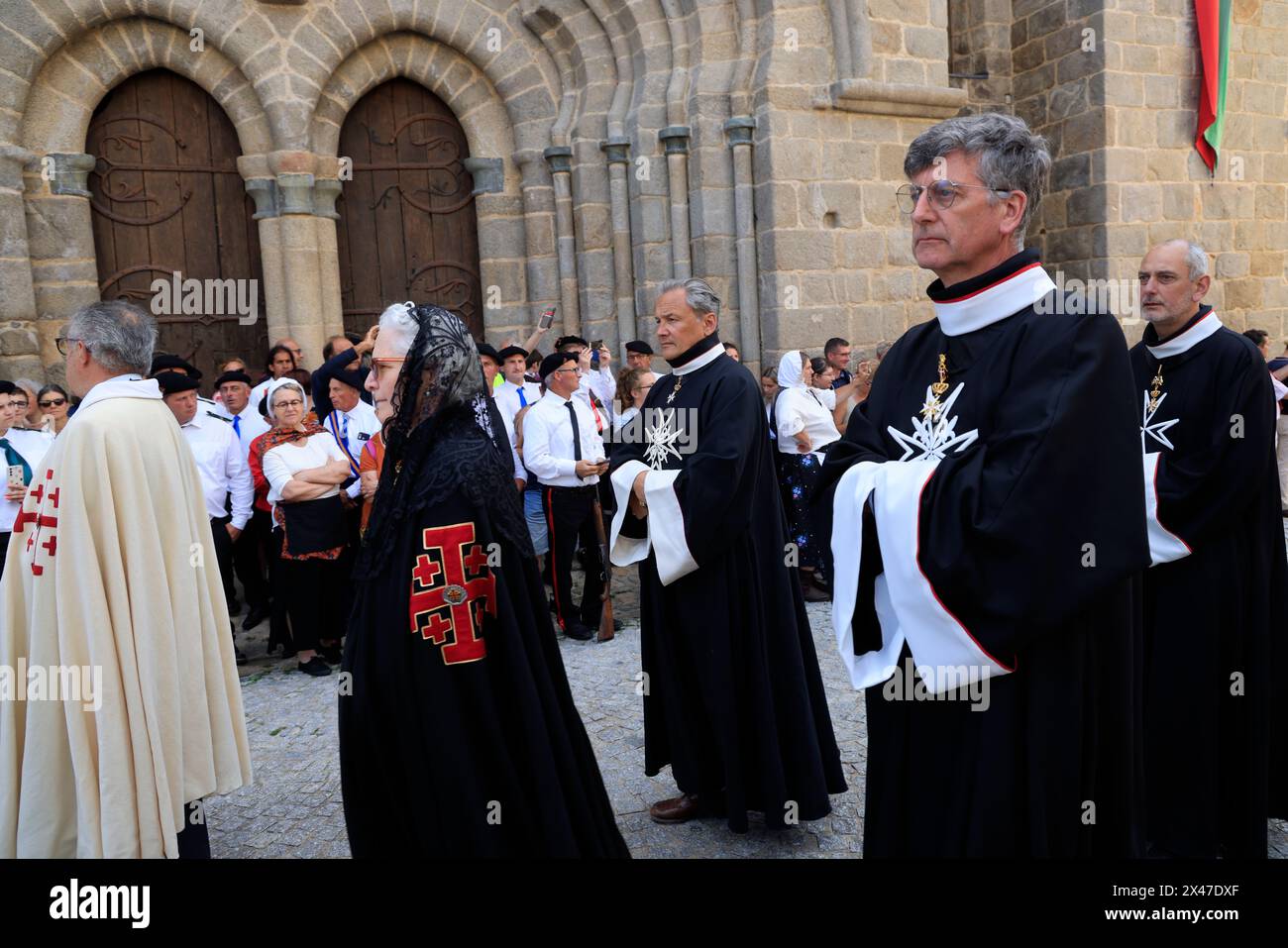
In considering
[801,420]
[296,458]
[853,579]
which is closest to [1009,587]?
[853,579]

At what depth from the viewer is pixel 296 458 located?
560cm

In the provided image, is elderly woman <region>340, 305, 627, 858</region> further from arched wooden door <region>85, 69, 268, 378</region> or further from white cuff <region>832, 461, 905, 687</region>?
arched wooden door <region>85, 69, 268, 378</region>

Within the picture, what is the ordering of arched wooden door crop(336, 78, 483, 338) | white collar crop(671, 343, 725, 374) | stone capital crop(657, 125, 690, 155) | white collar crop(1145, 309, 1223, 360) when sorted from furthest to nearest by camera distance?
arched wooden door crop(336, 78, 483, 338), stone capital crop(657, 125, 690, 155), white collar crop(671, 343, 725, 374), white collar crop(1145, 309, 1223, 360)

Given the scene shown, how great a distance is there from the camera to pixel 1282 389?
886cm

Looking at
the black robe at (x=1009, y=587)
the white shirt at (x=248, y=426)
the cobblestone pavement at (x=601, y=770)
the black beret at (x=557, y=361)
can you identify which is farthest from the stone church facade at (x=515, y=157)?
the black robe at (x=1009, y=587)

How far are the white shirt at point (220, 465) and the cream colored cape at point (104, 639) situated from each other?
297 cm

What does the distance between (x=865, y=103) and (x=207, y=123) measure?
6216 millimetres

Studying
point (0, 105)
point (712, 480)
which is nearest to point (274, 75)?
point (0, 105)

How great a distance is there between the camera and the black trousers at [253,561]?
22.1 feet

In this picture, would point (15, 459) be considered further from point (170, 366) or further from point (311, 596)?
point (311, 596)

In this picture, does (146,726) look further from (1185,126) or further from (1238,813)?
(1185,126)

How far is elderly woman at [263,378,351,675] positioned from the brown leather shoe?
9.26ft

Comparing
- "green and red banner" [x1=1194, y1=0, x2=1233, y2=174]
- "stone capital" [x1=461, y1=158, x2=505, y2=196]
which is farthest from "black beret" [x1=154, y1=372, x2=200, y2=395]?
"green and red banner" [x1=1194, y1=0, x2=1233, y2=174]

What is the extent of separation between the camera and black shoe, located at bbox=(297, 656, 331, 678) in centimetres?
569
